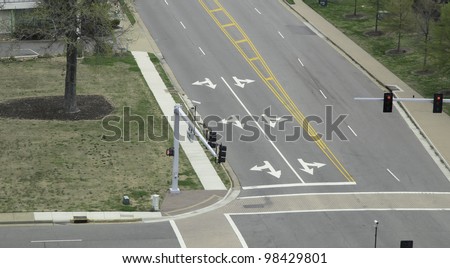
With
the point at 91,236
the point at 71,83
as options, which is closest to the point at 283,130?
the point at 71,83

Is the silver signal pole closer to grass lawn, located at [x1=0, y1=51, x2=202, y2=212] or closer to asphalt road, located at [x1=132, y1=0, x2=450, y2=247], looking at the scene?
grass lawn, located at [x1=0, y1=51, x2=202, y2=212]

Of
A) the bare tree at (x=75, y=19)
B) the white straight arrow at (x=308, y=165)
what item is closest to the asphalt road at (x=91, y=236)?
the white straight arrow at (x=308, y=165)

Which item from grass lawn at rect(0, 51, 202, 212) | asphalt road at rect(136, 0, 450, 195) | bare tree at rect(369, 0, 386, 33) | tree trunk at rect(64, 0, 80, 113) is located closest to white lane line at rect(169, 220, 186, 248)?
grass lawn at rect(0, 51, 202, 212)

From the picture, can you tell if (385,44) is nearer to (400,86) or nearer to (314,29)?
(314,29)

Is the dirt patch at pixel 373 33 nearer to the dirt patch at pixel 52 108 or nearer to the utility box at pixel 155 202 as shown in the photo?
the dirt patch at pixel 52 108

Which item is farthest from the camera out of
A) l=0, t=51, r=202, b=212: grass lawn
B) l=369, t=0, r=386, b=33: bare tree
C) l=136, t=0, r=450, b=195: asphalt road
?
l=369, t=0, r=386, b=33: bare tree
